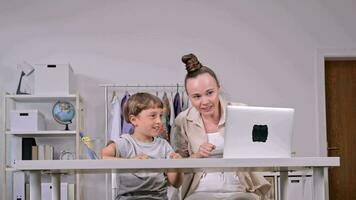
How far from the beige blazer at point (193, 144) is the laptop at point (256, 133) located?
18.2 inches

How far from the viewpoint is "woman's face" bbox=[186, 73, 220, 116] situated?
2.58 meters

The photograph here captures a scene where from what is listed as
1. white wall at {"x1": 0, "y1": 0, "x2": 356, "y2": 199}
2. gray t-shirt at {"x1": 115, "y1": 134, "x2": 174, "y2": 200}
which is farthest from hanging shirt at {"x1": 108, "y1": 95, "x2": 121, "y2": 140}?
gray t-shirt at {"x1": 115, "y1": 134, "x2": 174, "y2": 200}

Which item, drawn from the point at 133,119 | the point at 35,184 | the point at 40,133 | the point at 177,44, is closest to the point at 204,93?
the point at 133,119

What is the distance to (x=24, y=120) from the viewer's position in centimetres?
527

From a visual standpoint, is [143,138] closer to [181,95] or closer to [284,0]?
[181,95]

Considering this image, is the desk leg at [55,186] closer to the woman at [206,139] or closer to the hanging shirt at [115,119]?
the woman at [206,139]

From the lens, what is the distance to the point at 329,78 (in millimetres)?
6016

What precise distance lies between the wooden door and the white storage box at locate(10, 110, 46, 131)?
9.47ft

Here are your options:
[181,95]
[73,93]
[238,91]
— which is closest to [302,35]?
[238,91]

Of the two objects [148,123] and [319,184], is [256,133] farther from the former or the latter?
[148,123]

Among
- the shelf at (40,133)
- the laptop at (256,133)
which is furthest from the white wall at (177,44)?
the laptop at (256,133)

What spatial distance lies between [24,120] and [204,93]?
3089mm

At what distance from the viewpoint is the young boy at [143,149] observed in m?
2.38

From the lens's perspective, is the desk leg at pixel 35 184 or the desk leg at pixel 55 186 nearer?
→ the desk leg at pixel 35 184
